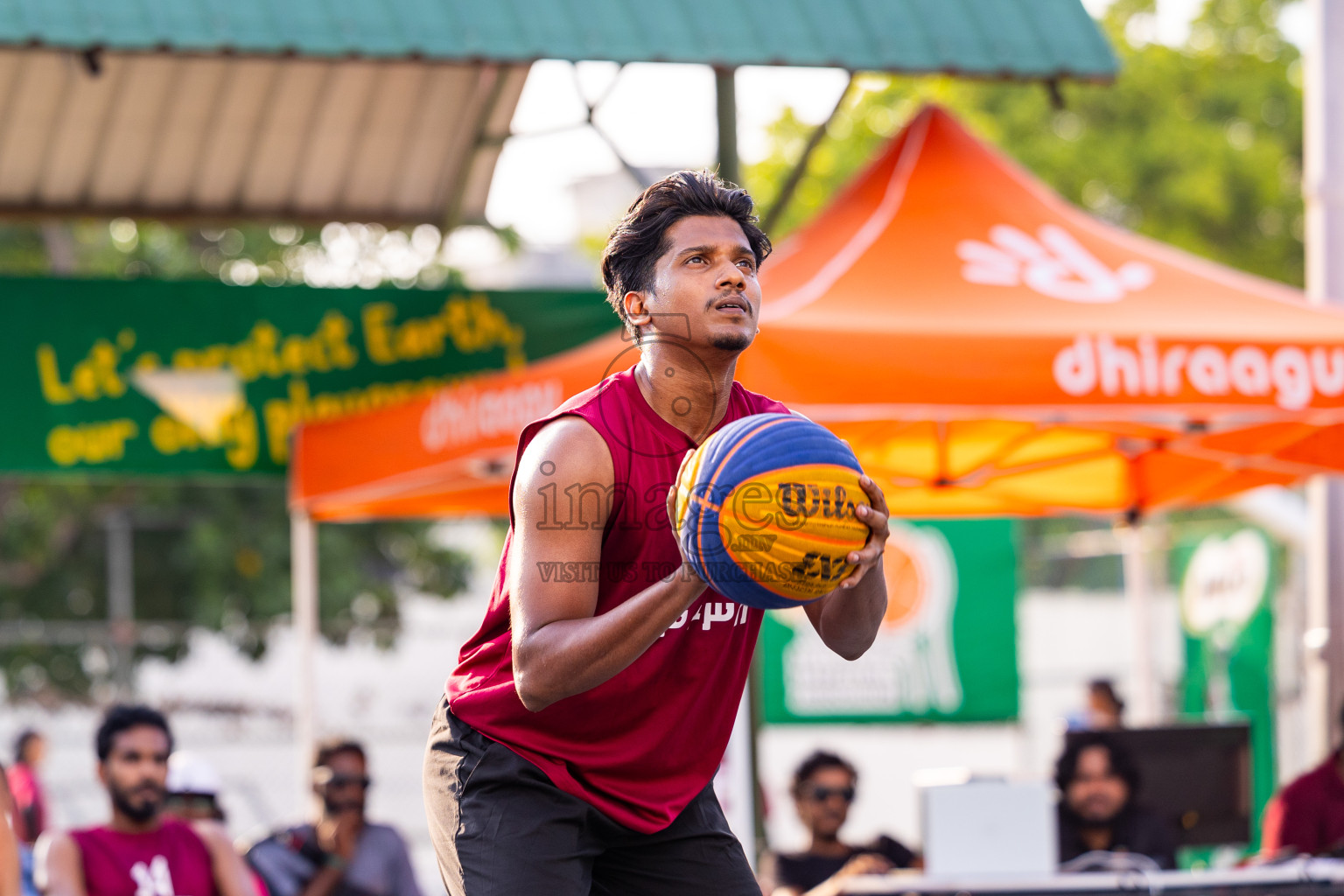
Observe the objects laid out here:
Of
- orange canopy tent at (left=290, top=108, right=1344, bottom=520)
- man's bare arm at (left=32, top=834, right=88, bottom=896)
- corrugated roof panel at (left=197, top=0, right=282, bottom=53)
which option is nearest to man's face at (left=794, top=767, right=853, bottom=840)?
orange canopy tent at (left=290, top=108, right=1344, bottom=520)

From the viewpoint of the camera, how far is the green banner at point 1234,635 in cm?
1138

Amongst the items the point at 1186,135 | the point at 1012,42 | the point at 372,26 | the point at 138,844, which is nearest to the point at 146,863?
the point at 138,844

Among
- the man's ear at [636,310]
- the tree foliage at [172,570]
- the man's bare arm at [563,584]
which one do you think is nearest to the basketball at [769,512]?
the man's bare arm at [563,584]

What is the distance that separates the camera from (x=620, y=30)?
6730 millimetres

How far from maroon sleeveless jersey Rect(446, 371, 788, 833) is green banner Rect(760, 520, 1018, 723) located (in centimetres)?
984

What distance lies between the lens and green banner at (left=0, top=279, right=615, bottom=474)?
880 centimetres

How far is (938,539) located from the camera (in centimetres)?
1312

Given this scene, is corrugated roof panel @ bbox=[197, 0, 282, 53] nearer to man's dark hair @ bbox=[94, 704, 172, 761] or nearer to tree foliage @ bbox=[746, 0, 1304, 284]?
man's dark hair @ bbox=[94, 704, 172, 761]

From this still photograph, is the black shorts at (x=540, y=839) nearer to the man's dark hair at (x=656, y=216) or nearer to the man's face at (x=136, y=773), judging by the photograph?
the man's dark hair at (x=656, y=216)

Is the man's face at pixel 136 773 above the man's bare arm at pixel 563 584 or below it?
below

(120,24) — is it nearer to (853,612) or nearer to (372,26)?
(372,26)

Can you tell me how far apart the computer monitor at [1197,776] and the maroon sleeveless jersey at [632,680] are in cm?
479

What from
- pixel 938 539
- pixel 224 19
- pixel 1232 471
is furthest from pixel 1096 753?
pixel 938 539

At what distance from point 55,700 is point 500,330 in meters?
8.71
